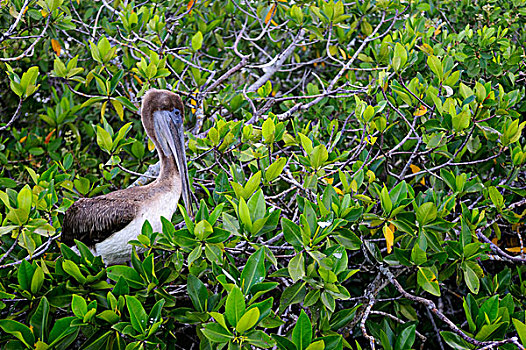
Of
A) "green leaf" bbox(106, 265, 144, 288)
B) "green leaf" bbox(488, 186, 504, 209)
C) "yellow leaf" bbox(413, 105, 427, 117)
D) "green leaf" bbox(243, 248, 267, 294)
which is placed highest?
"green leaf" bbox(106, 265, 144, 288)

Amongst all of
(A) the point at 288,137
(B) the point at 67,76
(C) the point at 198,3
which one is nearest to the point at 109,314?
(A) the point at 288,137

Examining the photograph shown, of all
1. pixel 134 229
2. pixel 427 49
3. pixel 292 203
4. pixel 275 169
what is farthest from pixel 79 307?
pixel 427 49

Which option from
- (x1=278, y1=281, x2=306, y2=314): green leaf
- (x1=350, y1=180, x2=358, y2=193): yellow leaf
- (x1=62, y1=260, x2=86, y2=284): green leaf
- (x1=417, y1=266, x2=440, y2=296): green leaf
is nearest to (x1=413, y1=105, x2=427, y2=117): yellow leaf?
(x1=350, y1=180, x2=358, y2=193): yellow leaf

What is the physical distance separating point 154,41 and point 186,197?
2162 mm

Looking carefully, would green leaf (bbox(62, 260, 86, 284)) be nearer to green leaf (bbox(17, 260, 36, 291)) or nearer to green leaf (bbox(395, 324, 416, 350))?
green leaf (bbox(17, 260, 36, 291))

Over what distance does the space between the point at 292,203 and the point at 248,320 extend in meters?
1.83

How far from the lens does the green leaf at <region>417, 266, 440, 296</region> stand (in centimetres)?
248

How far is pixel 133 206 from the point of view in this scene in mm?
2951

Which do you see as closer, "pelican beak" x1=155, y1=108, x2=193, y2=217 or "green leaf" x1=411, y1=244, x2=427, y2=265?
"green leaf" x1=411, y1=244, x2=427, y2=265

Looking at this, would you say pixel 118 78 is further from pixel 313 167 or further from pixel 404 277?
pixel 404 277

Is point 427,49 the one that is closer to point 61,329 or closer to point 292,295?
point 292,295

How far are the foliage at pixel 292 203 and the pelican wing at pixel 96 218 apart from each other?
0.40ft

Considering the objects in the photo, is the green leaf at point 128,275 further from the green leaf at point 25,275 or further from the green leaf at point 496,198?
the green leaf at point 496,198

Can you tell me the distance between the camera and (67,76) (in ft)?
12.4
